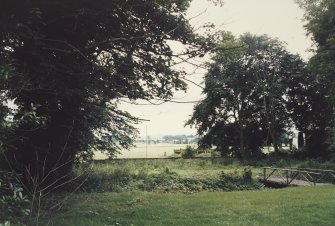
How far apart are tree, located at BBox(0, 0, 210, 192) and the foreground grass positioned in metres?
1.81

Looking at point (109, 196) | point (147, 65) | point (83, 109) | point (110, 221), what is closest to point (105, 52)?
point (147, 65)

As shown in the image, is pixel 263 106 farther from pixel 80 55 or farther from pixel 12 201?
pixel 12 201

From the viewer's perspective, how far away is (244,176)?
26234 mm

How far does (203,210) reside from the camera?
12.2 meters

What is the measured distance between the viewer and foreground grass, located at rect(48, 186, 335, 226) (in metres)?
10.8

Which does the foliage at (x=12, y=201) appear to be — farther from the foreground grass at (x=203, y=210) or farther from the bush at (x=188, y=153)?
the bush at (x=188, y=153)

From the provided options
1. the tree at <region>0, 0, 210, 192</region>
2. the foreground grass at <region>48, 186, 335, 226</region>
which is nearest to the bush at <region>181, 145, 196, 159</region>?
the tree at <region>0, 0, 210, 192</region>

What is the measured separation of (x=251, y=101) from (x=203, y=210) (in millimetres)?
39402

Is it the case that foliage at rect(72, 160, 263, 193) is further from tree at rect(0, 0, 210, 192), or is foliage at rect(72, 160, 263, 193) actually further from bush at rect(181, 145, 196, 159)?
bush at rect(181, 145, 196, 159)

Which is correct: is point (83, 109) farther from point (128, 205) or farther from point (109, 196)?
point (128, 205)

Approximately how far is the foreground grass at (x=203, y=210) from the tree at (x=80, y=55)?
181 cm

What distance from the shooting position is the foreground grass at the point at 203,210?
35.4ft

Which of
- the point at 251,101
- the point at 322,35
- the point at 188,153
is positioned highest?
the point at 322,35

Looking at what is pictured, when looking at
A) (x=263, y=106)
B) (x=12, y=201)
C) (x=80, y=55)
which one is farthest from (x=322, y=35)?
(x=12, y=201)
